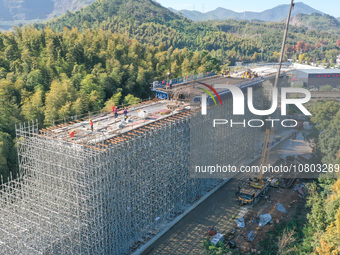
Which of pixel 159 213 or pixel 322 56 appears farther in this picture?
pixel 322 56

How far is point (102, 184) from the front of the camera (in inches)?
807

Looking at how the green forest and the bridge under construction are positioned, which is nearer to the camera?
the bridge under construction

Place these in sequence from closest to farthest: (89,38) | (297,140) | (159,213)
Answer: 1. (159,213)
2. (297,140)
3. (89,38)

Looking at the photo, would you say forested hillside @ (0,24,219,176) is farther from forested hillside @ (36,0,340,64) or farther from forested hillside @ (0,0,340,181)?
forested hillside @ (36,0,340,64)

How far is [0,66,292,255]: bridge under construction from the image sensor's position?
19.3 m

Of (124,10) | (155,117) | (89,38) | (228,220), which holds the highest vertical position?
(124,10)

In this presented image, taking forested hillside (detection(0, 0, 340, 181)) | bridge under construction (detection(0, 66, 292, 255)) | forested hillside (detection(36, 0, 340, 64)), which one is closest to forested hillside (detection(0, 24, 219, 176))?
forested hillside (detection(0, 0, 340, 181))

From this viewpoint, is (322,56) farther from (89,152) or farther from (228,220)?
(89,152)

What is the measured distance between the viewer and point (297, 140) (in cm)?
4541

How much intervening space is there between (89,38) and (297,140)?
35.6 meters

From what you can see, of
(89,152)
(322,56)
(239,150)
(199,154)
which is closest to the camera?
(89,152)

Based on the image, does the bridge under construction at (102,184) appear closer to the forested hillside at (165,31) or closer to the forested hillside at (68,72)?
the forested hillside at (68,72)

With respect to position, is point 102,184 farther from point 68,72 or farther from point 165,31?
point 165,31

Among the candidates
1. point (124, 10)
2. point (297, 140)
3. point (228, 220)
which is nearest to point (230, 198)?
point (228, 220)
